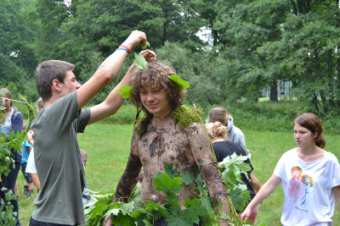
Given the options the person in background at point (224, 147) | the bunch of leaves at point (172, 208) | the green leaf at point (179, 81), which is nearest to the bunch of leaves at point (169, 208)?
→ the bunch of leaves at point (172, 208)

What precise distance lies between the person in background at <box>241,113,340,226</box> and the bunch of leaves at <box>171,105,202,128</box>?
1767 mm

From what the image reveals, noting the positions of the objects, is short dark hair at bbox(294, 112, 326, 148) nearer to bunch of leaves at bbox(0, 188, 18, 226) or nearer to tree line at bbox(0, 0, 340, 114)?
bunch of leaves at bbox(0, 188, 18, 226)

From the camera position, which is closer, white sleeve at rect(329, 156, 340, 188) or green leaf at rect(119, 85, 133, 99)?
green leaf at rect(119, 85, 133, 99)

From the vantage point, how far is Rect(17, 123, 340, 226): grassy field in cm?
936

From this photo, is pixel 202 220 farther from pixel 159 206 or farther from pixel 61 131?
pixel 61 131

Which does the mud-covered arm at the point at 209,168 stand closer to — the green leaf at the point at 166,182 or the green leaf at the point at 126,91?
the green leaf at the point at 166,182

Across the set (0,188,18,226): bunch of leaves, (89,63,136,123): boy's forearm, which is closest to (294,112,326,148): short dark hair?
(89,63,136,123): boy's forearm

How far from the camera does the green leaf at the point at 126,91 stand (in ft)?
9.97

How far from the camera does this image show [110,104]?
11.1 ft

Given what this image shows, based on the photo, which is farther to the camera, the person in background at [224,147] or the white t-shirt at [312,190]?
the person in background at [224,147]

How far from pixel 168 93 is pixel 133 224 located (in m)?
0.66

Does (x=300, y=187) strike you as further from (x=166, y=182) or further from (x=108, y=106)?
(x=166, y=182)

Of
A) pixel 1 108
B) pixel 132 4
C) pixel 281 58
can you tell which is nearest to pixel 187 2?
pixel 132 4

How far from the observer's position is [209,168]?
285 centimetres
